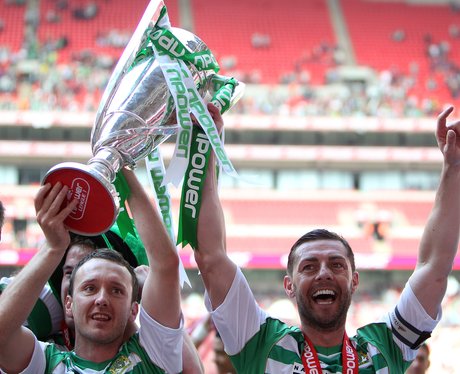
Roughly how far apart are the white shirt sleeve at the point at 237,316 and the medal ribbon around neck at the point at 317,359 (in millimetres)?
155

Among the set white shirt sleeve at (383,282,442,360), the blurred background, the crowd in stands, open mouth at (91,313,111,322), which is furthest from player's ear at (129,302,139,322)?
the crowd in stands

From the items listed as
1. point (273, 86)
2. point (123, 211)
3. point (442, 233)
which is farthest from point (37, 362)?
point (273, 86)

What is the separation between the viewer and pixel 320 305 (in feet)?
7.59

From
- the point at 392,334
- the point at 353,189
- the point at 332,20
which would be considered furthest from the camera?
the point at 332,20

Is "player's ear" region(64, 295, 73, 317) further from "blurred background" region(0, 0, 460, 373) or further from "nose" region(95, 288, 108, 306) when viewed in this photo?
"blurred background" region(0, 0, 460, 373)

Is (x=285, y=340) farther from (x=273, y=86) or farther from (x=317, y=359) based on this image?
(x=273, y=86)

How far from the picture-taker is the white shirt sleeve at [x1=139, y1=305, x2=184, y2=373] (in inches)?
87.3

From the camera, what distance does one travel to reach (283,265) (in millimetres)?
20234

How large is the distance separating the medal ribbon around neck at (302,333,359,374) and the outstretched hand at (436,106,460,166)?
0.67 metres

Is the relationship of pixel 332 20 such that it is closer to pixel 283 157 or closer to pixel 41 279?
pixel 283 157

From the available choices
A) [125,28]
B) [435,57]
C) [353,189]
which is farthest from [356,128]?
[125,28]

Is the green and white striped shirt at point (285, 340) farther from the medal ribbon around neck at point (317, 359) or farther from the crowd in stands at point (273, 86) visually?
the crowd in stands at point (273, 86)

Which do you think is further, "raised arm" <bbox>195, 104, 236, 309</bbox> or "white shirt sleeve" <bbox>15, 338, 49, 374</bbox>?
"raised arm" <bbox>195, 104, 236, 309</bbox>

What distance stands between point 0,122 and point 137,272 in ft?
65.9
